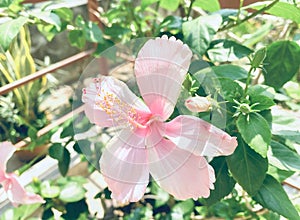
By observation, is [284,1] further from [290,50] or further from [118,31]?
[118,31]

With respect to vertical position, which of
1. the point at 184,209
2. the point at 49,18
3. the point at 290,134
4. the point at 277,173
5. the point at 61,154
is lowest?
the point at 184,209

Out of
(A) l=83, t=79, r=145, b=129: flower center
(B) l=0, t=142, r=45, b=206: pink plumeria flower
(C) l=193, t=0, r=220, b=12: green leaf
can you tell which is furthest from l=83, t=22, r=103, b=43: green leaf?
(A) l=83, t=79, r=145, b=129: flower center

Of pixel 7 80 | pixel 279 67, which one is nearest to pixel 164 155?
pixel 279 67

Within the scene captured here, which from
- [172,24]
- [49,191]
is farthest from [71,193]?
[172,24]

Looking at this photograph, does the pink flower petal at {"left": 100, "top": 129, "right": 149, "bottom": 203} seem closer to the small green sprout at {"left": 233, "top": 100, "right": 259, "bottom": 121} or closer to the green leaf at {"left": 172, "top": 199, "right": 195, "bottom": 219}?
the small green sprout at {"left": 233, "top": 100, "right": 259, "bottom": 121}

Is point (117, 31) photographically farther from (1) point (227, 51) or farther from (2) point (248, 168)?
(2) point (248, 168)

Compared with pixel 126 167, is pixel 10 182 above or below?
below
